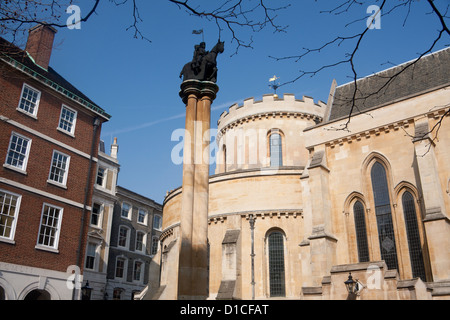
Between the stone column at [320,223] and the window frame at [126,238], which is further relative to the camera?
the window frame at [126,238]

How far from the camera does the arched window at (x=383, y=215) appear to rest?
18.1 metres

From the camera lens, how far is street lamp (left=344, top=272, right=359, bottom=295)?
1510 cm

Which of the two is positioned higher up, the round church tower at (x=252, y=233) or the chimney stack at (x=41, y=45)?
the chimney stack at (x=41, y=45)

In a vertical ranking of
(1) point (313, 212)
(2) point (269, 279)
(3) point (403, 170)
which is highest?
(3) point (403, 170)

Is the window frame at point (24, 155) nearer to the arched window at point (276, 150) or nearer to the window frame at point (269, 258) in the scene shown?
the window frame at point (269, 258)

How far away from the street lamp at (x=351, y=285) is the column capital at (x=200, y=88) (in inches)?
359

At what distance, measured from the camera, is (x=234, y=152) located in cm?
3266

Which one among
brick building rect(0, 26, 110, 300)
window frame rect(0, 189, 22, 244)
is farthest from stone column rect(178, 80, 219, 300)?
window frame rect(0, 189, 22, 244)

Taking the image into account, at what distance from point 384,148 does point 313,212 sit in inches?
182

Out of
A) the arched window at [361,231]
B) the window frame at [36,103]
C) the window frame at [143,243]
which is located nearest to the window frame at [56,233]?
the window frame at [36,103]

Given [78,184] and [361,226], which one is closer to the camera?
[361,226]

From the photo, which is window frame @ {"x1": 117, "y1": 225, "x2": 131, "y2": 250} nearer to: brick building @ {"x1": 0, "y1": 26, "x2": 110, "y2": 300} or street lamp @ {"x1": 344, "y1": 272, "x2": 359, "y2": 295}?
brick building @ {"x1": 0, "y1": 26, "x2": 110, "y2": 300}

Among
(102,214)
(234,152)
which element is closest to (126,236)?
(102,214)
